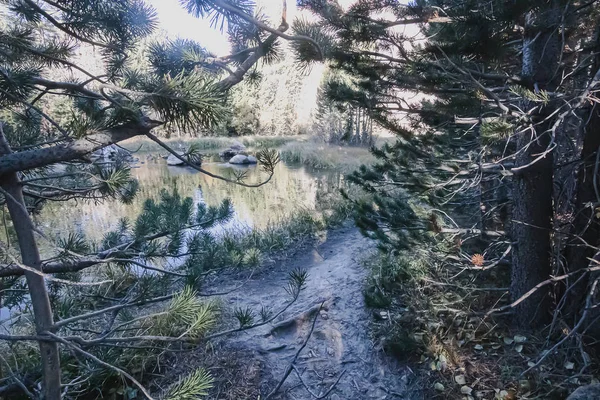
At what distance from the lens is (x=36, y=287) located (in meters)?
1.20

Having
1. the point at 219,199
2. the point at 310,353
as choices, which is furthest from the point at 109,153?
the point at 219,199

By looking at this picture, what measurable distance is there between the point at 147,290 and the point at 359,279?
298 cm

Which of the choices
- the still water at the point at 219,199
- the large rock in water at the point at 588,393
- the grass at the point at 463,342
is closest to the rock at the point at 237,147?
the still water at the point at 219,199

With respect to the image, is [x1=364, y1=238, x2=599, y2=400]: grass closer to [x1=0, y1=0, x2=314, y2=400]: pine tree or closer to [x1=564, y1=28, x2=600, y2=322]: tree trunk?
[x1=564, y1=28, x2=600, y2=322]: tree trunk

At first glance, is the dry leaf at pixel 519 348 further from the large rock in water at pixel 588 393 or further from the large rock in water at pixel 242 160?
the large rock in water at pixel 242 160

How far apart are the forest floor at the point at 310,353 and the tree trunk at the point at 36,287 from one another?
1.18m

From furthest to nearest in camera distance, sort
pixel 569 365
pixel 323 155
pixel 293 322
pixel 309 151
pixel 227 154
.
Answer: pixel 227 154 < pixel 309 151 < pixel 323 155 < pixel 293 322 < pixel 569 365

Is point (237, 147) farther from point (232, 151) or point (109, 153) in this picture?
point (109, 153)

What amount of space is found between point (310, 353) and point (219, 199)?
703cm

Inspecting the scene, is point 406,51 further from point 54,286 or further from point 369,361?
point 54,286


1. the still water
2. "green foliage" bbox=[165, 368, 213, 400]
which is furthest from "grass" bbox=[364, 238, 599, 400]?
the still water

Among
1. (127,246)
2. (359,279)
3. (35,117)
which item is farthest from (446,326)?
(35,117)

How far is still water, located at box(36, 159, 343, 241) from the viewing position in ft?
23.3

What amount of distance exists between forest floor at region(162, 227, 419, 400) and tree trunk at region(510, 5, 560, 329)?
1.01 metres
